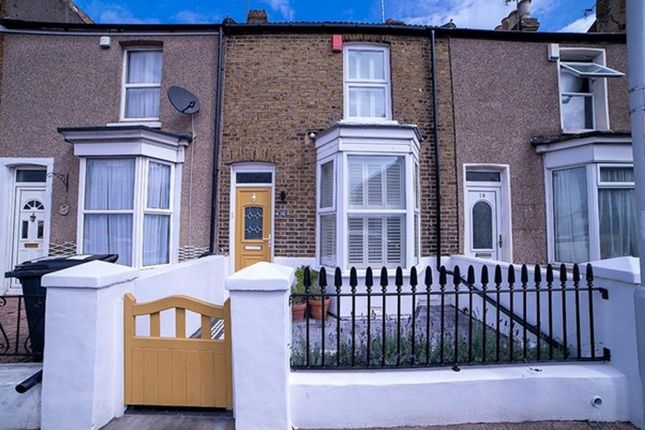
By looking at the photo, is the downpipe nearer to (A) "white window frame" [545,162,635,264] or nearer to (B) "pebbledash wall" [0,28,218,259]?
(B) "pebbledash wall" [0,28,218,259]

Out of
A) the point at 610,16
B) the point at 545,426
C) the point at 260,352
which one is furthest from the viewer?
the point at 610,16

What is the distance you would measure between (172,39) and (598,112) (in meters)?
9.65

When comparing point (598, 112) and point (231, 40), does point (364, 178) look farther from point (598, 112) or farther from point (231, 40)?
point (598, 112)

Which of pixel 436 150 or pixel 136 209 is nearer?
pixel 136 209

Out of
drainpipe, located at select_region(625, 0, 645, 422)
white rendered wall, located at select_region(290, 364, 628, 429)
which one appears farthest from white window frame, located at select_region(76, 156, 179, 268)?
drainpipe, located at select_region(625, 0, 645, 422)

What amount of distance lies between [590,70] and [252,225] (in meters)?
8.18

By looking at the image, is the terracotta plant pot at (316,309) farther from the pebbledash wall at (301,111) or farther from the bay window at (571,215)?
the bay window at (571,215)

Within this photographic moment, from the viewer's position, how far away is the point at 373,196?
5848 millimetres

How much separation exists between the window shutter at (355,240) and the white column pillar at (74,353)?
3.86m

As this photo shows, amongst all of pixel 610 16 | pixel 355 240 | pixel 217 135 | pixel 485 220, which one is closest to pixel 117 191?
pixel 217 135

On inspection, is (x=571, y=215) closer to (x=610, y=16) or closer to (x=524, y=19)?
(x=524, y=19)

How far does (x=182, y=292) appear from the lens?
4328 millimetres

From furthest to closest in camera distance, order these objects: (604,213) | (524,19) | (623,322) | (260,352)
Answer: (524,19) → (604,213) → (623,322) → (260,352)

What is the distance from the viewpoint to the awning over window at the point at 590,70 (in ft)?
23.4
